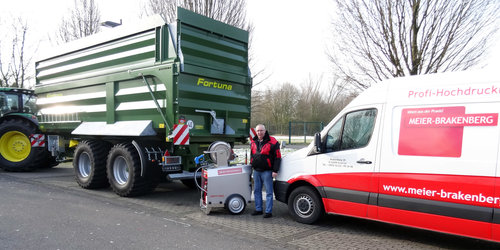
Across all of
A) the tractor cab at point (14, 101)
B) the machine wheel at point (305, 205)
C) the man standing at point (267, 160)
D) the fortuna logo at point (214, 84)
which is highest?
the fortuna logo at point (214, 84)

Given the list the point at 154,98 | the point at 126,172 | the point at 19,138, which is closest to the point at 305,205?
the point at 154,98

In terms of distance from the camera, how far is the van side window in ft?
17.1

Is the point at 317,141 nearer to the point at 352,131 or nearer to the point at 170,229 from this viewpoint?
the point at 352,131

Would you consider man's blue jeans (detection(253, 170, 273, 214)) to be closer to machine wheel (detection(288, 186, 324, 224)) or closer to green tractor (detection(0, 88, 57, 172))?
machine wheel (detection(288, 186, 324, 224))

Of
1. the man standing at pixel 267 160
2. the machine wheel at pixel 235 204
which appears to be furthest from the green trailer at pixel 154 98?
the man standing at pixel 267 160

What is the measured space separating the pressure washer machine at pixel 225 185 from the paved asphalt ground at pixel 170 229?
8.2 inches

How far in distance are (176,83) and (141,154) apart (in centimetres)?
160

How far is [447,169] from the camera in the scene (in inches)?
173

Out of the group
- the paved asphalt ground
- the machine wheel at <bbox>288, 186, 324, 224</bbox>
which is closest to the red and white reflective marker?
the paved asphalt ground

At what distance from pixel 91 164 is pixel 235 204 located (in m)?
3.93

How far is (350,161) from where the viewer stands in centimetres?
527

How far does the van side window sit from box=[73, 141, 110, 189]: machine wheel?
17.6 ft

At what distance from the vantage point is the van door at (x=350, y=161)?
16.7 ft

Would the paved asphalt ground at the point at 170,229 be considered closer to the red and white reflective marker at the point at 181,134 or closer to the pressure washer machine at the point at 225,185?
the pressure washer machine at the point at 225,185
